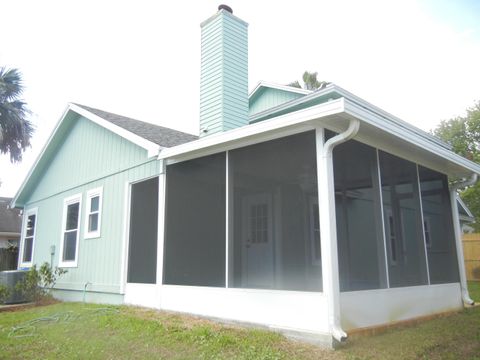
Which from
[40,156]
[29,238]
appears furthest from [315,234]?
[29,238]

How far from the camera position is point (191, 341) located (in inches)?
176

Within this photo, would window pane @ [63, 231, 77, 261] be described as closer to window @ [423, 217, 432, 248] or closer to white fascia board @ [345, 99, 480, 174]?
white fascia board @ [345, 99, 480, 174]

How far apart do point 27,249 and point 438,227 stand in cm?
1081

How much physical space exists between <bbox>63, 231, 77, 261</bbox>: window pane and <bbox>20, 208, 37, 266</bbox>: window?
2424 millimetres

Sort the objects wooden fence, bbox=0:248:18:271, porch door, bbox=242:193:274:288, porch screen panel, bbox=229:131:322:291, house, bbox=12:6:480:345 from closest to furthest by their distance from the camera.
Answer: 1. house, bbox=12:6:480:345
2. porch screen panel, bbox=229:131:322:291
3. porch door, bbox=242:193:274:288
4. wooden fence, bbox=0:248:18:271

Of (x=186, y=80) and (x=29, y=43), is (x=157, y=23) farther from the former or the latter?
(x=186, y=80)

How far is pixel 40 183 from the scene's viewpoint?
1161 cm

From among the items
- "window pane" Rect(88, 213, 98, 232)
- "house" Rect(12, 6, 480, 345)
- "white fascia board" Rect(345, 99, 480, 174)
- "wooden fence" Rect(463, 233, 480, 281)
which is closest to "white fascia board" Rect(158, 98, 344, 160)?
"house" Rect(12, 6, 480, 345)

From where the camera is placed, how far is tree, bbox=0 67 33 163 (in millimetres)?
13805

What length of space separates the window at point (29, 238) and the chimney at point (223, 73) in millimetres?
6991

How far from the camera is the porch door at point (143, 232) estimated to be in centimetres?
721

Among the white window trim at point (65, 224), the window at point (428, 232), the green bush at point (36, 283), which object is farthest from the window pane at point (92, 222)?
the window at point (428, 232)

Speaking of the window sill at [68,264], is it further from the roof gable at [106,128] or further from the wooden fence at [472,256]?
the wooden fence at [472,256]

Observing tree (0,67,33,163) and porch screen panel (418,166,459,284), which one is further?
tree (0,67,33,163)
